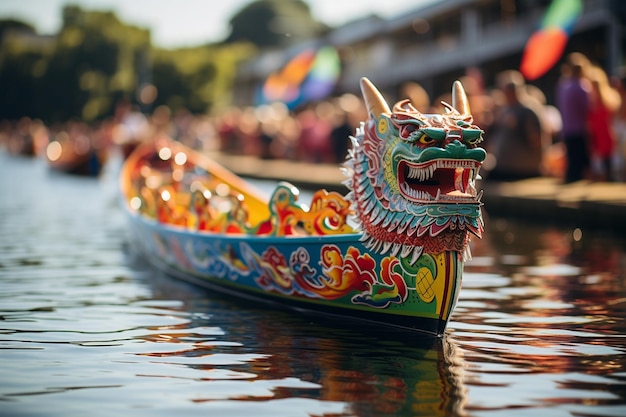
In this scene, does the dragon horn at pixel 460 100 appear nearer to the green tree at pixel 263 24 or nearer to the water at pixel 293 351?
the water at pixel 293 351

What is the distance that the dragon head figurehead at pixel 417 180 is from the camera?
8.43 m

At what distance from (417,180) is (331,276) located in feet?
3.98

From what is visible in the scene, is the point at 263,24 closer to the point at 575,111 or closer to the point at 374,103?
the point at 575,111

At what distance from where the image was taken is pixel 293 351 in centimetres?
829

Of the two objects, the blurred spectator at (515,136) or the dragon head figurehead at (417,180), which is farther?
the blurred spectator at (515,136)

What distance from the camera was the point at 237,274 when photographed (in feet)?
36.2

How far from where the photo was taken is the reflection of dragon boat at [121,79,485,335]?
8.48 m

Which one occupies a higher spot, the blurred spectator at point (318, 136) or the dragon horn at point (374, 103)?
the blurred spectator at point (318, 136)

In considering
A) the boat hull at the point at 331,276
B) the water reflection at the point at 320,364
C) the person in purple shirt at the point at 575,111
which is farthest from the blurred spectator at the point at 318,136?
the water reflection at the point at 320,364

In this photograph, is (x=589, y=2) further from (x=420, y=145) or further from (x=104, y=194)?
(x=420, y=145)

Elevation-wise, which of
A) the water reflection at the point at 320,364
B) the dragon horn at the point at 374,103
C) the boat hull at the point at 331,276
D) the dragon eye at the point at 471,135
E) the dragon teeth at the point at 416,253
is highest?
the dragon horn at the point at 374,103

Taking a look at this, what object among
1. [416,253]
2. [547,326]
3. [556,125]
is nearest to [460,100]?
[416,253]

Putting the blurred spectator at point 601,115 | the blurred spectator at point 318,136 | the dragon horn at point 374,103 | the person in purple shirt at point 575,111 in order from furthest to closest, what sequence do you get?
the blurred spectator at point 318,136 → the person in purple shirt at point 575,111 → the blurred spectator at point 601,115 → the dragon horn at point 374,103

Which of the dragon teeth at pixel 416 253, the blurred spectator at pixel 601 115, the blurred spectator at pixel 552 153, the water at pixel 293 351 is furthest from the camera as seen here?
the blurred spectator at pixel 552 153
